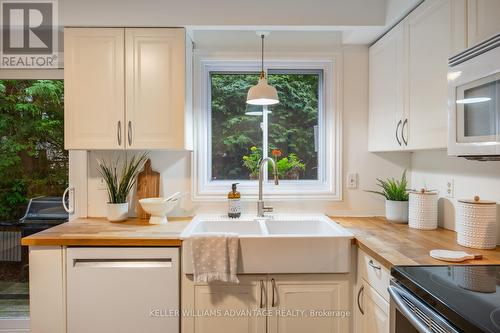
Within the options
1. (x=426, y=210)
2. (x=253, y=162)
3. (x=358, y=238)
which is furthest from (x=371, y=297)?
(x=253, y=162)

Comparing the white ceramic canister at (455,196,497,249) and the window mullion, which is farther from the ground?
the window mullion

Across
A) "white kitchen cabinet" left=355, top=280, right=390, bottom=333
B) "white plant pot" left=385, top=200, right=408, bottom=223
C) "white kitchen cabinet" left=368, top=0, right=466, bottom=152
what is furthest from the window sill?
"white kitchen cabinet" left=355, top=280, right=390, bottom=333

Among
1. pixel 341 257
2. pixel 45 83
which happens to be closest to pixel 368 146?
pixel 341 257

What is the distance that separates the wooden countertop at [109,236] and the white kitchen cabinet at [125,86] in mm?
504

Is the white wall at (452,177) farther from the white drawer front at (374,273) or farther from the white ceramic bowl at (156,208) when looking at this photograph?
the white ceramic bowl at (156,208)

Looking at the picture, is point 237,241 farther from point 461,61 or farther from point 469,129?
point 461,61

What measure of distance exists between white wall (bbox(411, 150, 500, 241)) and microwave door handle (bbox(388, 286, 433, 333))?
2.68 feet

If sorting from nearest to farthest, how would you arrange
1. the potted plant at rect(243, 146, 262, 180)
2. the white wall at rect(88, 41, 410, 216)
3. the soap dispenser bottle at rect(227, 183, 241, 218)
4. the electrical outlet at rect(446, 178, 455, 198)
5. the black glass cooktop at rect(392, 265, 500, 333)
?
1. the black glass cooktop at rect(392, 265, 500, 333)
2. the electrical outlet at rect(446, 178, 455, 198)
3. the soap dispenser bottle at rect(227, 183, 241, 218)
4. the white wall at rect(88, 41, 410, 216)
5. the potted plant at rect(243, 146, 262, 180)

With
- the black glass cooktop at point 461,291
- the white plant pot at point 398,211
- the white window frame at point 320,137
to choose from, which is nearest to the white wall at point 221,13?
the white window frame at point 320,137

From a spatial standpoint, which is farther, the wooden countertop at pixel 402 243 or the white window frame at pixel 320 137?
the white window frame at pixel 320 137

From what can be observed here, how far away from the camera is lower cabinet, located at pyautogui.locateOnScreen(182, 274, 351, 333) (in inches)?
66.5

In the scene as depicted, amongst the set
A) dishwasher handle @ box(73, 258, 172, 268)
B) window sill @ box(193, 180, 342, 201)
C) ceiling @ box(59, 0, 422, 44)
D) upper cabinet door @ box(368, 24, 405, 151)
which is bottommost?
dishwasher handle @ box(73, 258, 172, 268)

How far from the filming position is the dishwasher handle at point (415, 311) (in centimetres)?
90

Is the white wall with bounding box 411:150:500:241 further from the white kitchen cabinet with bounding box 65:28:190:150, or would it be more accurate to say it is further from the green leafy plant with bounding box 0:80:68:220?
the green leafy plant with bounding box 0:80:68:220
